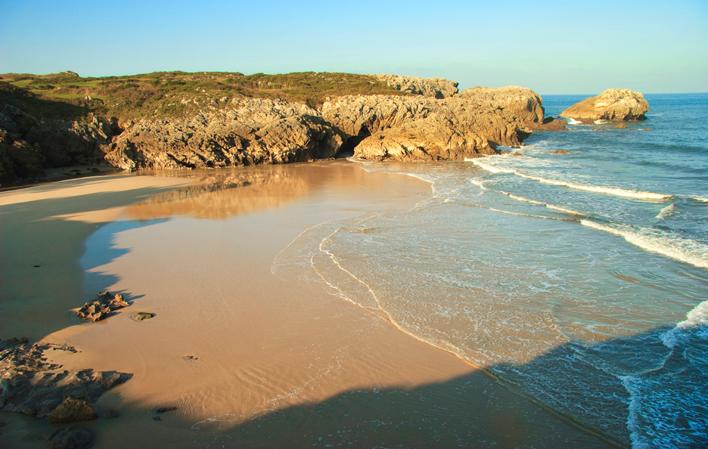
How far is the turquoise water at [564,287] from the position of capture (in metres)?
6.30

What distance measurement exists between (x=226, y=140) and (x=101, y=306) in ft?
75.2

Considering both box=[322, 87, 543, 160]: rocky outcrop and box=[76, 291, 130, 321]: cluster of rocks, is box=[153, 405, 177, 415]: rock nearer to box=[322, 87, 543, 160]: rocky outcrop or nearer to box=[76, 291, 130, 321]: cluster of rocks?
box=[76, 291, 130, 321]: cluster of rocks

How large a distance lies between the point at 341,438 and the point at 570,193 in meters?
17.4

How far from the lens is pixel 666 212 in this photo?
51.9 ft

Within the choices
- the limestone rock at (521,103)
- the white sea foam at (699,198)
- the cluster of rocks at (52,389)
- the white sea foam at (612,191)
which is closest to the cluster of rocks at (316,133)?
the white sea foam at (612,191)

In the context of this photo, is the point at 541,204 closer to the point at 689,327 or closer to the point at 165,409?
the point at 689,327

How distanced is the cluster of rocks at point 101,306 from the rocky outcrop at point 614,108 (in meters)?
66.9

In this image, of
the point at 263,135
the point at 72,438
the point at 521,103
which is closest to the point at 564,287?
the point at 72,438

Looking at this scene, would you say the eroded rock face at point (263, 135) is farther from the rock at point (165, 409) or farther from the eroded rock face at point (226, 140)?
the rock at point (165, 409)

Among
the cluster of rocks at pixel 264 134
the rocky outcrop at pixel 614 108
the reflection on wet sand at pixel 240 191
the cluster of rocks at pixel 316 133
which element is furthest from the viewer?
the rocky outcrop at pixel 614 108

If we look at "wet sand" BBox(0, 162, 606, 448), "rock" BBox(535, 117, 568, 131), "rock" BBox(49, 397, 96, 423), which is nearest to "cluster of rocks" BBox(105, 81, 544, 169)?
"wet sand" BBox(0, 162, 606, 448)

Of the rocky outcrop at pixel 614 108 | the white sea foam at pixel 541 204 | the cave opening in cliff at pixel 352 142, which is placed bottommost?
the white sea foam at pixel 541 204

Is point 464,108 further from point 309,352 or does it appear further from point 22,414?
point 22,414

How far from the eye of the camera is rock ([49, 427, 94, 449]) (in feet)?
16.8
